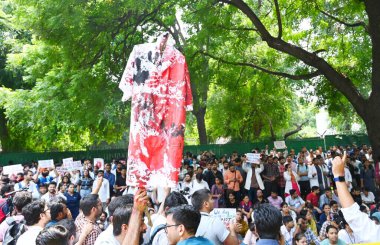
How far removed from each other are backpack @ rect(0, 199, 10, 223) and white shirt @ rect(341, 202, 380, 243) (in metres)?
5.57

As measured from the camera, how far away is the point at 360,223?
3703 millimetres

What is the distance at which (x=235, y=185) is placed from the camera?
1284cm

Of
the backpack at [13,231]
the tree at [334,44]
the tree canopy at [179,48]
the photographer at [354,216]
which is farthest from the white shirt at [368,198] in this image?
the backpack at [13,231]

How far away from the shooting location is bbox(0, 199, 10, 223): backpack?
24.6 ft

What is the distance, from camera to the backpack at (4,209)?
295 inches

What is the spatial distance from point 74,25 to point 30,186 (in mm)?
4080

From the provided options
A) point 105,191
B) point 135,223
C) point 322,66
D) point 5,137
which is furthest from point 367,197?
point 5,137

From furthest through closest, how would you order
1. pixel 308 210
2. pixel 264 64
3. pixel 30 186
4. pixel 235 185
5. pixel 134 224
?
pixel 264 64 → pixel 235 185 → pixel 30 186 → pixel 308 210 → pixel 134 224

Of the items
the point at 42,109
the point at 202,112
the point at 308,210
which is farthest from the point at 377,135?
the point at 202,112

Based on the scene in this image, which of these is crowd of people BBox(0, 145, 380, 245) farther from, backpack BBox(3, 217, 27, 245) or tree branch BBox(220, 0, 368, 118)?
tree branch BBox(220, 0, 368, 118)

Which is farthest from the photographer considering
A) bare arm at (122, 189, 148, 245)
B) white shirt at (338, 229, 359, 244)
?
white shirt at (338, 229, 359, 244)

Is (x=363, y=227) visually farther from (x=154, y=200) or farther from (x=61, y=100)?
(x=61, y=100)

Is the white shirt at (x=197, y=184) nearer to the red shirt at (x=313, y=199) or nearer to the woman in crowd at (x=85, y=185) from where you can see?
the woman in crowd at (x=85, y=185)

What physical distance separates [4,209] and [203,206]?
419cm
